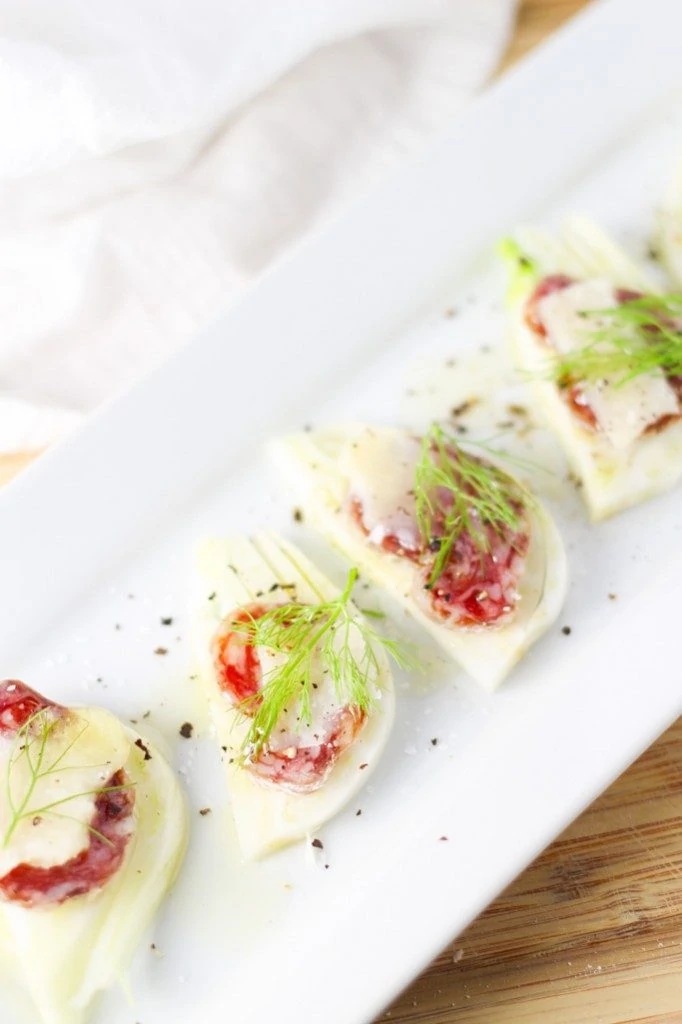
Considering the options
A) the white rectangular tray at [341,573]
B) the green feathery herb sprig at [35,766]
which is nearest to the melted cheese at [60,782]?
the green feathery herb sprig at [35,766]

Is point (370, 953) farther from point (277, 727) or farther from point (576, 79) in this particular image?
point (576, 79)

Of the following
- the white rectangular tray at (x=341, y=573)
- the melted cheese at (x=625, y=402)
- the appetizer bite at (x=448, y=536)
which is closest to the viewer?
the white rectangular tray at (x=341, y=573)

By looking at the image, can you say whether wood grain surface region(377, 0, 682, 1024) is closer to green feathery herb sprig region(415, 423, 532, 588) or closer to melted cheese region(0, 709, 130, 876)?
green feathery herb sprig region(415, 423, 532, 588)

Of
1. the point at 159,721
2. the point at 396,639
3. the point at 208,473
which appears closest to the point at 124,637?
the point at 159,721

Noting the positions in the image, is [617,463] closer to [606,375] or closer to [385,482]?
[606,375]

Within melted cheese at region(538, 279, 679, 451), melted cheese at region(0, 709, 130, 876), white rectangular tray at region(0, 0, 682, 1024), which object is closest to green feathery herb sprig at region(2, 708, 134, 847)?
melted cheese at region(0, 709, 130, 876)

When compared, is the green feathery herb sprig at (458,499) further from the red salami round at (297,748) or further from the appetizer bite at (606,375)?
the red salami round at (297,748)
